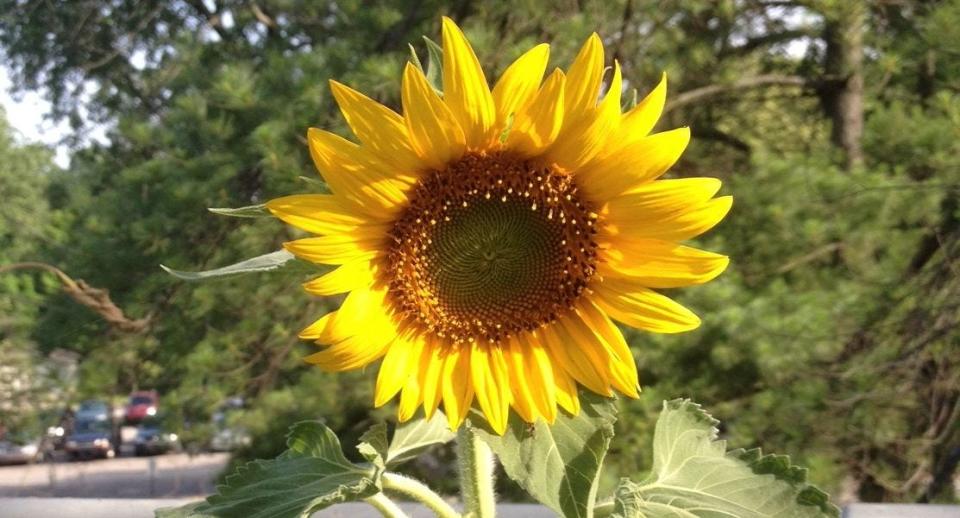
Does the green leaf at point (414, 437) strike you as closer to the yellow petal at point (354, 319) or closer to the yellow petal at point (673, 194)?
the yellow petal at point (354, 319)

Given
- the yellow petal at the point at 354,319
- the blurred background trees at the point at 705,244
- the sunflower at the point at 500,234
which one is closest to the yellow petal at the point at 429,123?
the sunflower at the point at 500,234

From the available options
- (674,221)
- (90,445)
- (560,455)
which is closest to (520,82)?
(674,221)

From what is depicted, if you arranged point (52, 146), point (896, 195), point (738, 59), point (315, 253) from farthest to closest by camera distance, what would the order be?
point (52, 146) → point (738, 59) → point (896, 195) → point (315, 253)

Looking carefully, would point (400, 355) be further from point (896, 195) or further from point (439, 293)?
point (896, 195)

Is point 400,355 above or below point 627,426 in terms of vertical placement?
below

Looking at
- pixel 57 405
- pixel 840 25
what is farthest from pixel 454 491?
pixel 840 25
